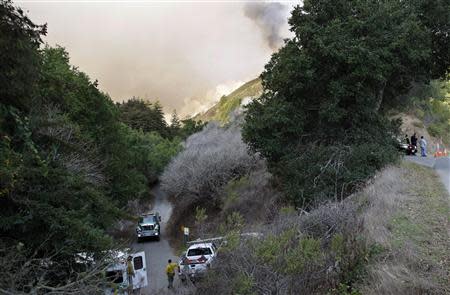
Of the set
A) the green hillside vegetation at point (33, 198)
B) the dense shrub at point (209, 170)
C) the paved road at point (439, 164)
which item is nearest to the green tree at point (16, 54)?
the green hillside vegetation at point (33, 198)

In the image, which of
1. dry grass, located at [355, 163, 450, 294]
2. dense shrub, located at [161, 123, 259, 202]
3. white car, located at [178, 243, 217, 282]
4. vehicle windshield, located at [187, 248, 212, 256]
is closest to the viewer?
dry grass, located at [355, 163, 450, 294]

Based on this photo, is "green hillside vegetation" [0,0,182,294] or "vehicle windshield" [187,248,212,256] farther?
"vehicle windshield" [187,248,212,256]

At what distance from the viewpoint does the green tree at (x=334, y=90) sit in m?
20.2

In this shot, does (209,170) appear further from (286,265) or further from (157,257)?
(286,265)

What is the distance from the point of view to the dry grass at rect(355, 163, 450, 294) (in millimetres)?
9586

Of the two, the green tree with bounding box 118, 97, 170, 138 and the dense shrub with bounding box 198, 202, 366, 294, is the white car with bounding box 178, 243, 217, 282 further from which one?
the green tree with bounding box 118, 97, 170, 138

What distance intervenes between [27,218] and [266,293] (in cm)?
586

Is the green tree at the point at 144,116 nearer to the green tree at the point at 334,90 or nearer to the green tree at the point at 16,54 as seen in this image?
the green tree at the point at 334,90

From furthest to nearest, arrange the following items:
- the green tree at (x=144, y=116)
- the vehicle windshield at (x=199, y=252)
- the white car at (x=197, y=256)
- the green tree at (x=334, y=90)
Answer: the green tree at (x=144, y=116)
the green tree at (x=334, y=90)
the vehicle windshield at (x=199, y=252)
the white car at (x=197, y=256)

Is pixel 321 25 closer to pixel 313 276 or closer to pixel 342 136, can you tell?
pixel 342 136

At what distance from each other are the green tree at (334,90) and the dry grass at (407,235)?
2971mm

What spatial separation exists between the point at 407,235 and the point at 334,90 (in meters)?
10.2

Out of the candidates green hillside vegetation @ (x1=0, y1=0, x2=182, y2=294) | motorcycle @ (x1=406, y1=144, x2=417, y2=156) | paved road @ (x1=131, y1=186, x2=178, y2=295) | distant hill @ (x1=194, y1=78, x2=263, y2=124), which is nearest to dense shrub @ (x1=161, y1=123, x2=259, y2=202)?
paved road @ (x1=131, y1=186, x2=178, y2=295)

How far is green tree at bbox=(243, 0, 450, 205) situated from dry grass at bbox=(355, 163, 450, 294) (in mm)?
2971
